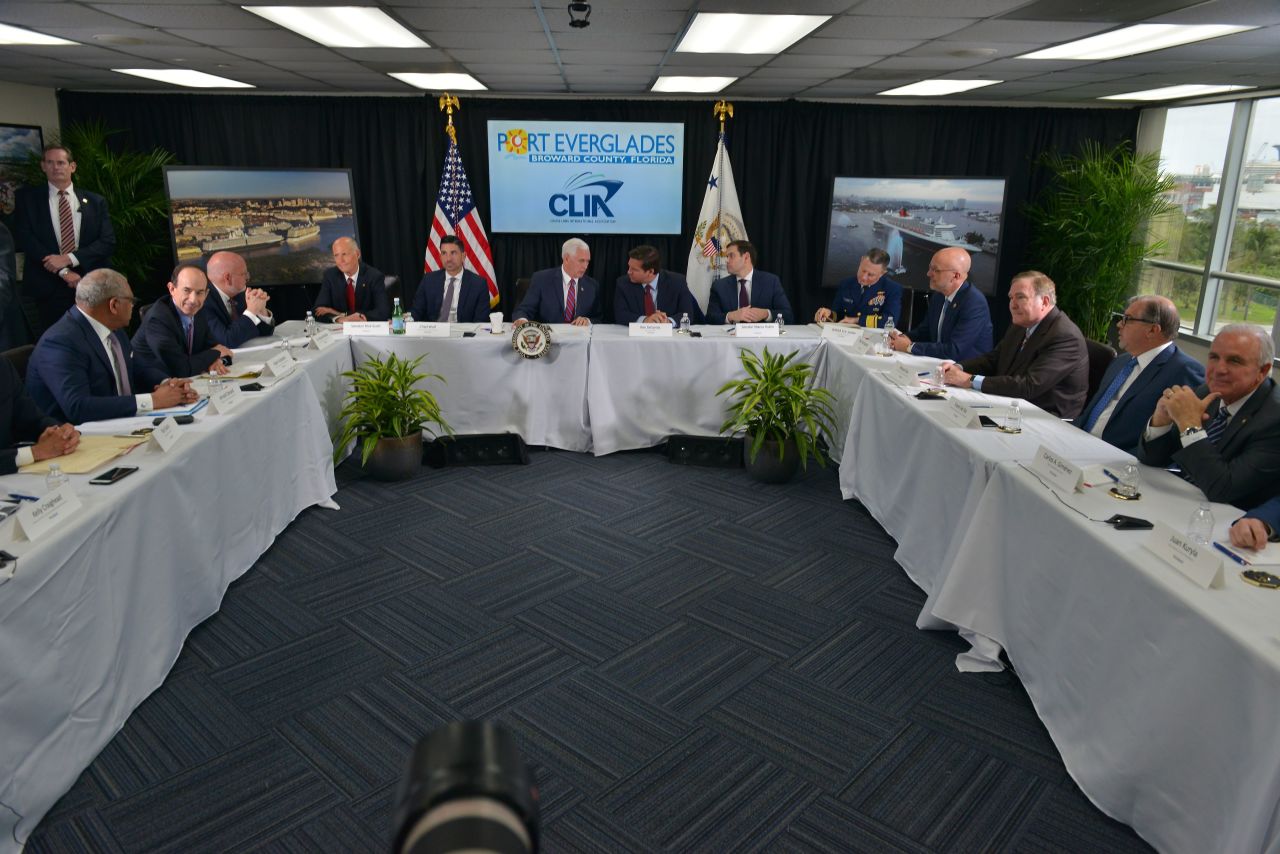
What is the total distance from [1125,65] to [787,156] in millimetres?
2916

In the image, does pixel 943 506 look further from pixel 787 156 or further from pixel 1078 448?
pixel 787 156

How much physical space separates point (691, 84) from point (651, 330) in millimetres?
2325

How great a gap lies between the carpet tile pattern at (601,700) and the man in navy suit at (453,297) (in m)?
1.82

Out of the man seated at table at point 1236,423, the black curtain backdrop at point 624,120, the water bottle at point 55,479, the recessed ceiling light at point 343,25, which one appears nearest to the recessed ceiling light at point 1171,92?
the black curtain backdrop at point 624,120

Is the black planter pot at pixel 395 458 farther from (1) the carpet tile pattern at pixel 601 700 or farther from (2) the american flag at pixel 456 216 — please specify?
(2) the american flag at pixel 456 216

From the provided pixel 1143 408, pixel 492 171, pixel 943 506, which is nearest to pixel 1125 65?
pixel 1143 408

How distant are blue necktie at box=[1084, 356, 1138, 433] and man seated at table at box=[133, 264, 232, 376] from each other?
148 inches

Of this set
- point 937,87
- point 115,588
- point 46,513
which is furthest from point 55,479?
point 937,87

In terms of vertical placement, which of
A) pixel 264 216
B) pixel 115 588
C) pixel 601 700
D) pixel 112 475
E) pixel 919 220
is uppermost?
pixel 919 220

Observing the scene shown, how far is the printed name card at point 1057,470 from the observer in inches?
95.0

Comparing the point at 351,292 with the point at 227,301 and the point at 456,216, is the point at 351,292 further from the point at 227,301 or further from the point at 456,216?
the point at 456,216

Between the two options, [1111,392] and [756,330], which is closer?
[1111,392]

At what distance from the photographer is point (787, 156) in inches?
283

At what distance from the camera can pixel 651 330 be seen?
15.9 feet
